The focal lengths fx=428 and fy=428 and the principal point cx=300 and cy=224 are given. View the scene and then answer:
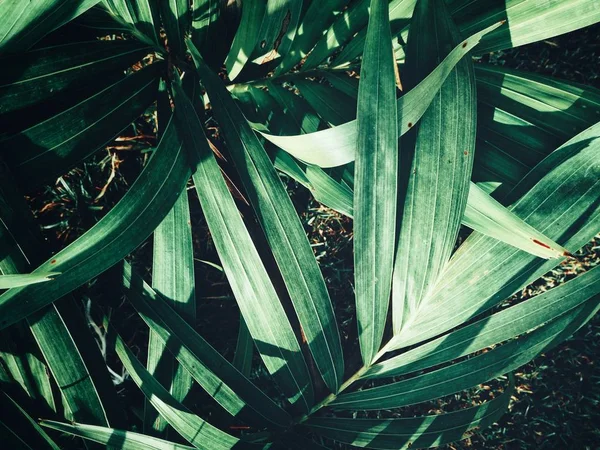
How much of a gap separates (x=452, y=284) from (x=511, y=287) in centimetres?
9

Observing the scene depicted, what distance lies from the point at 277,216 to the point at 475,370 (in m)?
0.37

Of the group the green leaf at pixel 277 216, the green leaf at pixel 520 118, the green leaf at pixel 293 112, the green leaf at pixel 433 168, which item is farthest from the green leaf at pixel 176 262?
the green leaf at pixel 520 118

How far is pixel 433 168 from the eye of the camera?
59 centimetres

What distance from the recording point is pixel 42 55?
604 mm

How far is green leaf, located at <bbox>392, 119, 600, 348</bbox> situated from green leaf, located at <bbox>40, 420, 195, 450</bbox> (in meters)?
0.37

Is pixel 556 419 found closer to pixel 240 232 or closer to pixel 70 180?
pixel 240 232

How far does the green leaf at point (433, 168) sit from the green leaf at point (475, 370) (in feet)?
0.37

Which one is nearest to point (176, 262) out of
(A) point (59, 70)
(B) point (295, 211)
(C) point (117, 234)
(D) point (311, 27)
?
(C) point (117, 234)

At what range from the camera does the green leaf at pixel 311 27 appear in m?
0.65

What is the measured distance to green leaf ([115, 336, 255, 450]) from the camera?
24.2 inches

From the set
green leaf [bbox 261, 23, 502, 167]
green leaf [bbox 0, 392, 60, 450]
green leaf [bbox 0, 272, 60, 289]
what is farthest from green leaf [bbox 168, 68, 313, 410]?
green leaf [bbox 0, 392, 60, 450]

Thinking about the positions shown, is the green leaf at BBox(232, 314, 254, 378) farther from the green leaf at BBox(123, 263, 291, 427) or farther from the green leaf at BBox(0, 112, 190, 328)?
the green leaf at BBox(0, 112, 190, 328)

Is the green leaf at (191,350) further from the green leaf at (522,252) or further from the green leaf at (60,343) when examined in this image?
the green leaf at (522,252)

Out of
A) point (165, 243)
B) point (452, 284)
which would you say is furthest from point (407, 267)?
point (165, 243)
